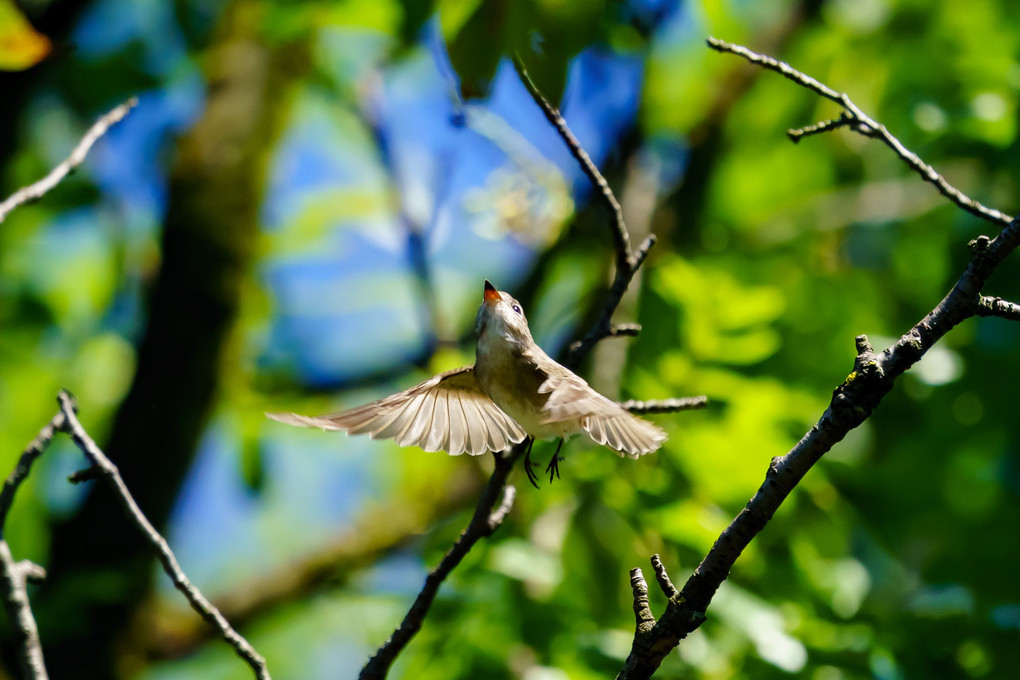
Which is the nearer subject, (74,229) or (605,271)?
(605,271)

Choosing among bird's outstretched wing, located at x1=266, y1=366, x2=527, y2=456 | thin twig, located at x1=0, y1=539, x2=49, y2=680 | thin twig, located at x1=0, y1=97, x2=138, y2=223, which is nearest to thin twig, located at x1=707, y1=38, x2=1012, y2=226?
bird's outstretched wing, located at x1=266, y1=366, x2=527, y2=456

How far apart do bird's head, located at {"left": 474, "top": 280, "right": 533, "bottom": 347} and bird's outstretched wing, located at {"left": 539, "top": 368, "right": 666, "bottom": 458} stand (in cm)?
23

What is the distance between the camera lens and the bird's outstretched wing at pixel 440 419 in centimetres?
185

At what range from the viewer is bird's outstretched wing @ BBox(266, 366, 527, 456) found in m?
1.85

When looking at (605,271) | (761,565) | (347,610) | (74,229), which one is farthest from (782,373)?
(74,229)

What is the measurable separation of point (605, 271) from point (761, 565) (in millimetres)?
1970

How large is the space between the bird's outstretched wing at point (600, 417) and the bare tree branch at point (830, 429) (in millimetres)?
252

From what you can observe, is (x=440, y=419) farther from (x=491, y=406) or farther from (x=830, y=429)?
(x=830, y=429)

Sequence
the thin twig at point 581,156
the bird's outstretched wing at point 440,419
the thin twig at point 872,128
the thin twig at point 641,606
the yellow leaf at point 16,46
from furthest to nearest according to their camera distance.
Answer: the yellow leaf at point 16,46 < the bird's outstretched wing at point 440,419 < the thin twig at point 872,128 < the thin twig at point 581,156 < the thin twig at point 641,606

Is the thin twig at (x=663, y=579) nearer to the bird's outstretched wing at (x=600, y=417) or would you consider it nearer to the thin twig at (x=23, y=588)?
the bird's outstretched wing at (x=600, y=417)

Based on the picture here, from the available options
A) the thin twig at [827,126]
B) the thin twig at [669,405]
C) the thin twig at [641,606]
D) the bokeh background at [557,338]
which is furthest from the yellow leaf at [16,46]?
the thin twig at [641,606]

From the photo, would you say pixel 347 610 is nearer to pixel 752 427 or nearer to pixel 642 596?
pixel 752 427

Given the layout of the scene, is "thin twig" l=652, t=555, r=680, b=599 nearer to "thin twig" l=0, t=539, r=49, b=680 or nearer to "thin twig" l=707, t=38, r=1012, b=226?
"thin twig" l=707, t=38, r=1012, b=226

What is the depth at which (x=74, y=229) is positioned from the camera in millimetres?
5105
